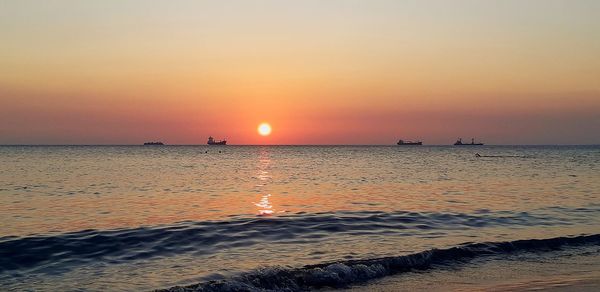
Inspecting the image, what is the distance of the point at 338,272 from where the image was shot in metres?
15.2

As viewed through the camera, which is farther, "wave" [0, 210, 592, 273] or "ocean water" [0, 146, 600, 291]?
"wave" [0, 210, 592, 273]

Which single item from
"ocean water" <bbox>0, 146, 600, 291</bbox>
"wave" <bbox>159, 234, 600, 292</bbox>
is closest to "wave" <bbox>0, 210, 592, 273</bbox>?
"ocean water" <bbox>0, 146, 600, 291</bbox>

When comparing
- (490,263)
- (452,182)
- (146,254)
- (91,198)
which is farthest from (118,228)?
(452,182)

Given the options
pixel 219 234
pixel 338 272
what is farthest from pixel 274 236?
pixel 338 272

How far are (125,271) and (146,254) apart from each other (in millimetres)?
2376

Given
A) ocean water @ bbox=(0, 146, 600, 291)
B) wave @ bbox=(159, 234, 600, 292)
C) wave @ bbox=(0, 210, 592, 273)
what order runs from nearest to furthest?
1. wave @ bbox=(159, 234, 600, 292)
2. ocean water @ bbox=(0, 146, 600, 291)
3. wave @ bbox=(0, 210, 592, 273)

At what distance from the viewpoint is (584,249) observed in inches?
750

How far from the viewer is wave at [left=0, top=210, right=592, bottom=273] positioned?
724 inches

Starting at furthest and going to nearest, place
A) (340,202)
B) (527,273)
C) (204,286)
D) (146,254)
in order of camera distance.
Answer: (340,202), (146,254), (527,273), (204,286)

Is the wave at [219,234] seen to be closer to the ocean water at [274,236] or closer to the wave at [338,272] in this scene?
the ocean water at [274,236]

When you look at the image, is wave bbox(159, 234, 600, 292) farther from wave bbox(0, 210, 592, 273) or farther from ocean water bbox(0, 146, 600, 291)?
wave bbox(0, 210, 592, 273)

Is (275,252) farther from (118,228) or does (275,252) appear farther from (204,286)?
(118,228)

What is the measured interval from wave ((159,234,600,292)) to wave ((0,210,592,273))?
163 inches

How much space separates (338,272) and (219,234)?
8303 mm
